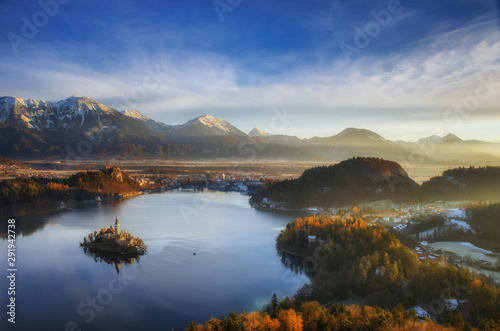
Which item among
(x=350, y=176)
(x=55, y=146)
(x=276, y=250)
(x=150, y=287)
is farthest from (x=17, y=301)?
(x=55, y=146)

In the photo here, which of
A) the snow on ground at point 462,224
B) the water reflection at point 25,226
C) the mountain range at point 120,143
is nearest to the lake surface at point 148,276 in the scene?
the water reflection at point 25,226

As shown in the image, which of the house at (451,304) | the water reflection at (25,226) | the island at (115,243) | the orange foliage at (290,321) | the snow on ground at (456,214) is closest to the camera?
the orange foliage at (290,321)

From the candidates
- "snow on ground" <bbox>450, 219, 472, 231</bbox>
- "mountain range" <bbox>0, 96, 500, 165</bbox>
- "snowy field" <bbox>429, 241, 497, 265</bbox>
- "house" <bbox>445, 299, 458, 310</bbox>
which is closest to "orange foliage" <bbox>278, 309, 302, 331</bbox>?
"house" <bbox>445, 299, 458, 310</bbox>

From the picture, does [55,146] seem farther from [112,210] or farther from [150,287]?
[150,287]

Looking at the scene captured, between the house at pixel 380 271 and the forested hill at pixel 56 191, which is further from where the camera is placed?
the forested hill at pixel 56 191

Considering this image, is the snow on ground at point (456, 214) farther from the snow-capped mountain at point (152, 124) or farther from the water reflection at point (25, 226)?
the snow-capped mountain at point (152, 124)

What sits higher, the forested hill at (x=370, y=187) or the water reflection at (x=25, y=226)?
the forested hill at (x=370, y=187)
